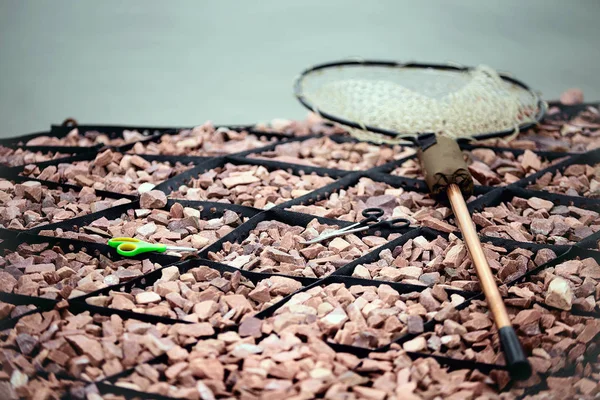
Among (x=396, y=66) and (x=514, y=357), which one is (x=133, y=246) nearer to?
(x=514, y=357)

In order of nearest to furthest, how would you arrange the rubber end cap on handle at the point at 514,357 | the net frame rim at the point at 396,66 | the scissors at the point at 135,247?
the rubber end cap on handle at the point at 514,357, the scissors at the point at 135,247, the net frame rim at the point at 396,66

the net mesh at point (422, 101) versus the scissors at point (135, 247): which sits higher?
the net mesh at point (422, 101)

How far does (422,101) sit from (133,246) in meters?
1.14

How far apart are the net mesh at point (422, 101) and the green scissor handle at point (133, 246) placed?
810mm

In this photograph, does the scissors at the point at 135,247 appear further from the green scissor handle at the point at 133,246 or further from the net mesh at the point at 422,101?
the net mesh at the point at 422,101

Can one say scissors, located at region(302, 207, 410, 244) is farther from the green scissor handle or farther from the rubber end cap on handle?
the rubber end cap on handle

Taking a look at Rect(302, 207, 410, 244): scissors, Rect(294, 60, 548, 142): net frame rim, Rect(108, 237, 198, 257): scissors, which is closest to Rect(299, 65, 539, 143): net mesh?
Rect(294, 60, 548, 142): net frame rim

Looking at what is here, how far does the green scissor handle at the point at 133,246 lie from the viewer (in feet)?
5.11

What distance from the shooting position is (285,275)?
1.50 meters

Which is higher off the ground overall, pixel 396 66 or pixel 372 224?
pixel 396 66

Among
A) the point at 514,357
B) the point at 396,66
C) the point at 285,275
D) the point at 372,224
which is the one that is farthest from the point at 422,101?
the point at 514,357

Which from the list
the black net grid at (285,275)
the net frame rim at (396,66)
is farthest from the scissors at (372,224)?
the net frame rim at (396,66)

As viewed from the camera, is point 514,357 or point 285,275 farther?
point 285,275

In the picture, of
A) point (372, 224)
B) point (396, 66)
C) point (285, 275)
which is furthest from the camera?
point (396, 66)
